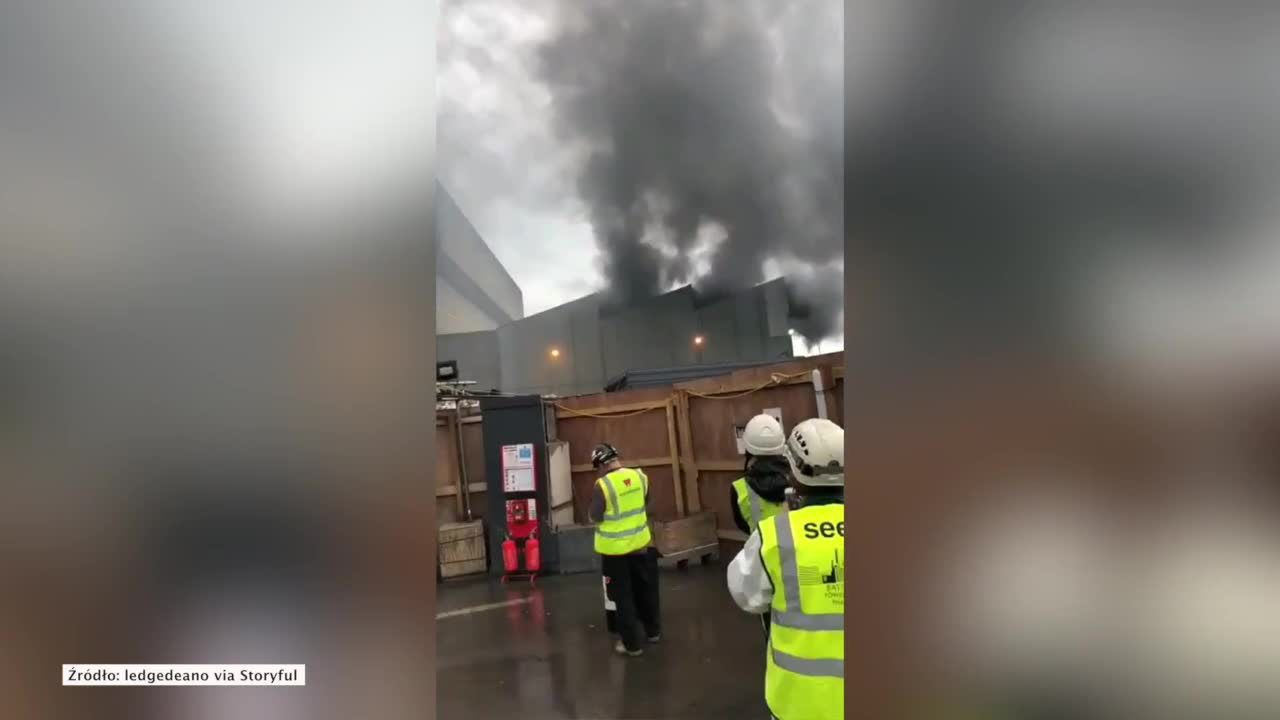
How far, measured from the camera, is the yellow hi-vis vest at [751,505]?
4074 mm

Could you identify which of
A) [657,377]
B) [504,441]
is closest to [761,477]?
[504,441]

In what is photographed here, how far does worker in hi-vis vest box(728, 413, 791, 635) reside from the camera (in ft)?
13.2

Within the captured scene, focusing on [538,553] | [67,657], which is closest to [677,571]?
[538,553]

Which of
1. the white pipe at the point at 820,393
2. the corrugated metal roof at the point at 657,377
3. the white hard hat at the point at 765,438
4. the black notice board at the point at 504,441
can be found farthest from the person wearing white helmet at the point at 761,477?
the corrugated metal roof at the point at 657,377

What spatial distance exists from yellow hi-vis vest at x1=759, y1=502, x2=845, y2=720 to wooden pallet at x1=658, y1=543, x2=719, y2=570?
489cm

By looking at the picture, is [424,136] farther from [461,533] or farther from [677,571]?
[461,533]

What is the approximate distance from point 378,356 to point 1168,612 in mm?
936

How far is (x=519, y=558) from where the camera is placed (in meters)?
6.70

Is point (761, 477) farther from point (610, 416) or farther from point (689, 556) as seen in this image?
point (610, 416)

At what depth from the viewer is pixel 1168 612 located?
62 centimetres

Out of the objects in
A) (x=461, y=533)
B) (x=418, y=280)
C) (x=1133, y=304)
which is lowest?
(x=461, y=533)

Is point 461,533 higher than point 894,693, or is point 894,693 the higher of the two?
point 894,693
